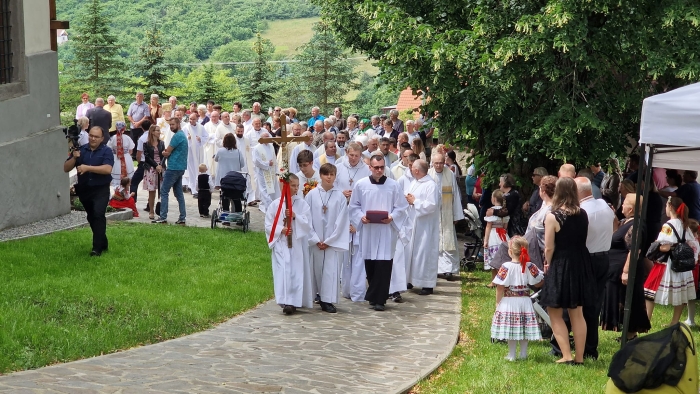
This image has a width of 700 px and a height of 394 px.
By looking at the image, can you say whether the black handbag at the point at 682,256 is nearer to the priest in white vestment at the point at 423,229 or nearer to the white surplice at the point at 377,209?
the white surplice at the point at 377,209

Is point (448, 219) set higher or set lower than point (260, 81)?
lower

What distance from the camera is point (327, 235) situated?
13.5m

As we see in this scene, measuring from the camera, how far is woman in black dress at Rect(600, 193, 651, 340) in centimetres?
1150

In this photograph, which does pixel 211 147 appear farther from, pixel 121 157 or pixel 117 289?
pixel 117 289

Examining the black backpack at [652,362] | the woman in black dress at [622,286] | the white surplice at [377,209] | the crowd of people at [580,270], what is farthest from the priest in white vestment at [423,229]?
the black backpack at [652,362]

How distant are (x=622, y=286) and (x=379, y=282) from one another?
10.6 ft

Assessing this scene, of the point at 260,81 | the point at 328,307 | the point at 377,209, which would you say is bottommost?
the point at 328,307

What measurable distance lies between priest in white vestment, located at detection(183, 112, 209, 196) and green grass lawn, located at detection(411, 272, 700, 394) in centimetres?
1435

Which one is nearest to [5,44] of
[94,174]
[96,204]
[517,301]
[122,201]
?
[122,201]

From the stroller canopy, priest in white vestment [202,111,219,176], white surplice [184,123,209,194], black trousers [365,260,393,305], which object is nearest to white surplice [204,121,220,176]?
priest in white vestment [202,111,219,176]

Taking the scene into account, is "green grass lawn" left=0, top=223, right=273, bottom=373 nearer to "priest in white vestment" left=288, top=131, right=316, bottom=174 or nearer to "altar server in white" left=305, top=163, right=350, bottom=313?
"altar server in white" left=305, top=163, right=350, bottom=313

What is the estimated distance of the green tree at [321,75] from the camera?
46.4m

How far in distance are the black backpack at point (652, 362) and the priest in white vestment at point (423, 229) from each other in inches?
344


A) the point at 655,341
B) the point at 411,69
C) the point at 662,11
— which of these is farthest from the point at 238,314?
the point at 662,11
